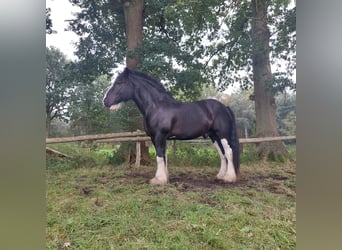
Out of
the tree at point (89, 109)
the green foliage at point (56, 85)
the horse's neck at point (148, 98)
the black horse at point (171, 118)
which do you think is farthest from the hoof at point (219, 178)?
the green foliage at point (56, 85)

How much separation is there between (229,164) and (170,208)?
0.48 meters

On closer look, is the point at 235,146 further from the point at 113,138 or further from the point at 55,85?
the point at 55,85

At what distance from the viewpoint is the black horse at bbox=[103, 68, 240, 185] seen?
6.90ft

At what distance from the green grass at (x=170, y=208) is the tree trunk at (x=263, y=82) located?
0.64 ft

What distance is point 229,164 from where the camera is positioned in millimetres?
2102

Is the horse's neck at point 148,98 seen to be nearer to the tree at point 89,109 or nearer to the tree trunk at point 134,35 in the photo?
the tree trunk at point 134,35

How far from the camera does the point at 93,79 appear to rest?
212 centimetres

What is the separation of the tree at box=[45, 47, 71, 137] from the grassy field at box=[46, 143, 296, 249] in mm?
333

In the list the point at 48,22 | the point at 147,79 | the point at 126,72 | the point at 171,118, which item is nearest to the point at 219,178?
the point at 171,118

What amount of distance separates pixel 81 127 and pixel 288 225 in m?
1.48
